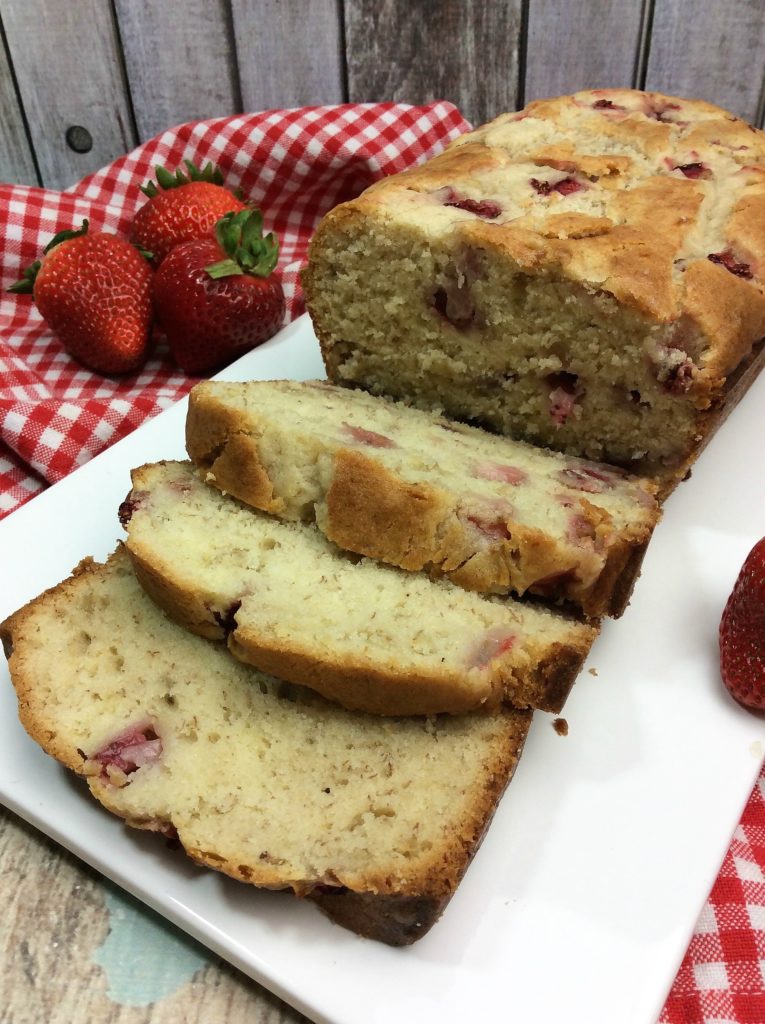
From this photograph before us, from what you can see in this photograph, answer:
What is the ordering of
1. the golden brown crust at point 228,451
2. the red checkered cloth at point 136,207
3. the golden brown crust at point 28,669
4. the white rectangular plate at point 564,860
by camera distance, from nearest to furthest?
the white rectangular plate at point 564,860, the golden brown crust at point 28,669, the golden brown crust at point 228,451, the red checkered cloth at point 136,207

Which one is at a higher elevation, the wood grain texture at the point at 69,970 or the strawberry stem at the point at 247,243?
A: the strawberry stem at the point at 247,243

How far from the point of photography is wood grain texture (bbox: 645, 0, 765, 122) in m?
3.75

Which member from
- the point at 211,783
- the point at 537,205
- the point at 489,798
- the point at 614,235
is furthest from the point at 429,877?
the point at 537,205

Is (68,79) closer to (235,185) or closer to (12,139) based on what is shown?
(12,139)

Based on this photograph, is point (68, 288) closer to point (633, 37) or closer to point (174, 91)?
point (174, 91)

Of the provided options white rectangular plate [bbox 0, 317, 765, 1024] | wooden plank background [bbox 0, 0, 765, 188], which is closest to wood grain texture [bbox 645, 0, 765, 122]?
wooden plank background [bbox 0, 0, 765, 188]

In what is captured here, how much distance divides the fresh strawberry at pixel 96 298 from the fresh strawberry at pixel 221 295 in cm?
12

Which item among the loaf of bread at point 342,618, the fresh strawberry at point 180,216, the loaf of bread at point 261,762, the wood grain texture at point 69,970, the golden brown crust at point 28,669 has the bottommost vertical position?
the wood grain texture at point 69,970

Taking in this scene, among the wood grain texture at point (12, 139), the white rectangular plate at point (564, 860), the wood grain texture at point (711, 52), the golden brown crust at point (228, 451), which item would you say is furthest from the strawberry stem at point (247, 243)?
the wood grain texture at point (711, 52)

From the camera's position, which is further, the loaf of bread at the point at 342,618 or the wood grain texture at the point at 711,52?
the wood grain texture at the point at 711,52

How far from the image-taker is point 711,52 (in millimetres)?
3869

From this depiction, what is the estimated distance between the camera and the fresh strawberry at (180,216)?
3479 mm

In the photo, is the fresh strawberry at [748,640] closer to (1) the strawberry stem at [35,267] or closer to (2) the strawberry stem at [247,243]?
(2) the strawberry stem at [247,243]

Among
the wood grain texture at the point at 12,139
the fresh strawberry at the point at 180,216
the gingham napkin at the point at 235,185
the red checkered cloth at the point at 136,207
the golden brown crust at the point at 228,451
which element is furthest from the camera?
the wood grain texture at the point at 12,139
